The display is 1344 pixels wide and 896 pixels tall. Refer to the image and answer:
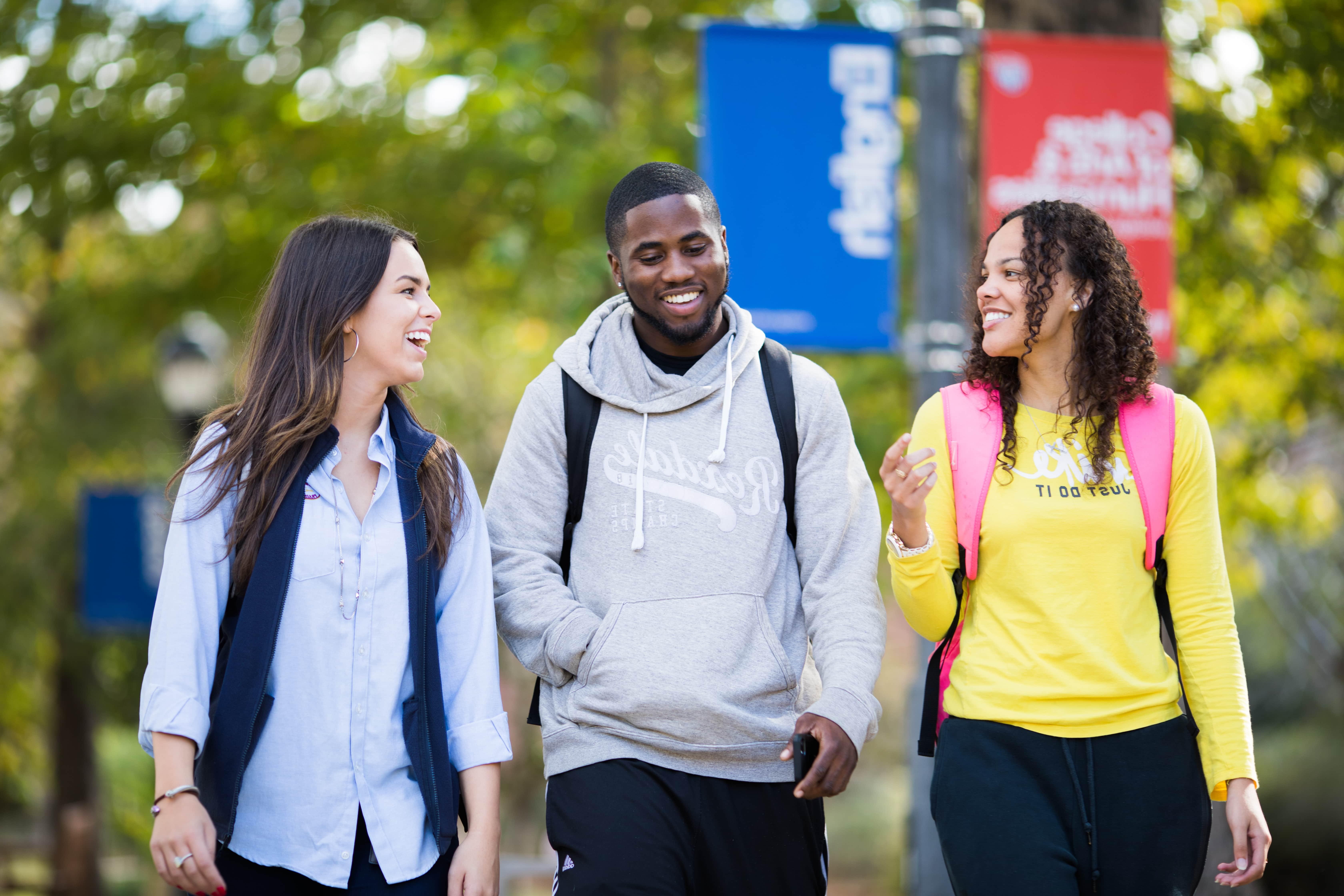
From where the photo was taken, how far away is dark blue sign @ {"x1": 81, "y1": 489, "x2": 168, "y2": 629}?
32.3ft

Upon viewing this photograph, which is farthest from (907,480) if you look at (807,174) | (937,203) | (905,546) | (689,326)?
(807,174)

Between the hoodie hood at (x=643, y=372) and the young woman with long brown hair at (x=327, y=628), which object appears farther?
the hoodie hood at (x=643, y=372)

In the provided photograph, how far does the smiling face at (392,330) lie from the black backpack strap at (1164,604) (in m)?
1.82

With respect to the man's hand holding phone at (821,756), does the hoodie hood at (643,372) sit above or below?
above

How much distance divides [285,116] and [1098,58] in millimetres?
5255

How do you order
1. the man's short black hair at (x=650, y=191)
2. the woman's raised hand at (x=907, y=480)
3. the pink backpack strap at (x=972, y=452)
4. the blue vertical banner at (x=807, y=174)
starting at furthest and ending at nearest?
the blue vertical banner at (x=807, y=174)
the man's short black hair at (x=650, y=191)
the pink backpack strap at (x=972, y=452)
the woman's raised hand at (x=907, y=480)

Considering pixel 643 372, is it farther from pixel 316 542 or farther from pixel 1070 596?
pixel 1070 596

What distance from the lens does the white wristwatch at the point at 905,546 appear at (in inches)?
117

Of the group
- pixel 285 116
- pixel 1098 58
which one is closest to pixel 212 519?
pixel 1098 58

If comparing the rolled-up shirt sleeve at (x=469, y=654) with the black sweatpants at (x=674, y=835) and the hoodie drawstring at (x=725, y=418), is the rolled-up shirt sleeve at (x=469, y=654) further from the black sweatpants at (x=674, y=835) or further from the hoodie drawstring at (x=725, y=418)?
the hoodie drawstring at (x=725, y=418)

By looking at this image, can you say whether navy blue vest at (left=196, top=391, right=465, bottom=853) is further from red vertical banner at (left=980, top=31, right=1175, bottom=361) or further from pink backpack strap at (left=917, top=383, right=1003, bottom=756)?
red vertical banner at (left=980, top=31, right=1175, bottom=361)

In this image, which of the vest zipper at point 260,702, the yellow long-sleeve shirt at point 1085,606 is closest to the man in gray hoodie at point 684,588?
the yellow long-sleeve shirt at point 1085,606

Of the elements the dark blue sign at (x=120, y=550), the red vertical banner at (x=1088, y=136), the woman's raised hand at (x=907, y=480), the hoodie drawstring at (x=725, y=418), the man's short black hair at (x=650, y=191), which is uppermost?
the red vertical banner at (x=1088, y=136)

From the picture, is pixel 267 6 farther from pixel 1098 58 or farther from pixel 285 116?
pixel 1098 58
